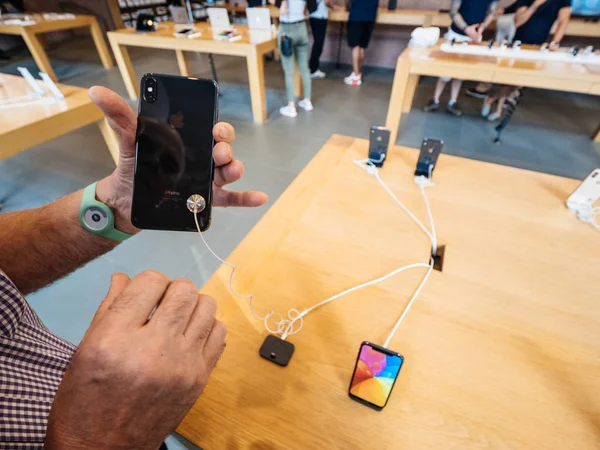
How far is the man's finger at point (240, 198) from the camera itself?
67 centimetres

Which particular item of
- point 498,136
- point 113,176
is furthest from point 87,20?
point 498,136

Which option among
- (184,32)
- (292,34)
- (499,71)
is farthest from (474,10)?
(184,32)

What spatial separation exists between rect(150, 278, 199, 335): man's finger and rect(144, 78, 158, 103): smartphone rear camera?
35 centimetres

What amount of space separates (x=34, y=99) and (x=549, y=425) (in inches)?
83.5

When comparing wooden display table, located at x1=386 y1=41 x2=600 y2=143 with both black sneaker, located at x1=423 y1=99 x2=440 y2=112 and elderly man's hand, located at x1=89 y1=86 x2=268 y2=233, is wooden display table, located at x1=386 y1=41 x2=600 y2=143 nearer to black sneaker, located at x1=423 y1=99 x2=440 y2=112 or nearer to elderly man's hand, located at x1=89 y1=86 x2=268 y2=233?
black sneaker, located at x1=423 y1=99 x2=440 y2=112

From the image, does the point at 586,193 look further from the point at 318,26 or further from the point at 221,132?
the point at 318,26

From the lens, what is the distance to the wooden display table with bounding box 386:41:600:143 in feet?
4.90

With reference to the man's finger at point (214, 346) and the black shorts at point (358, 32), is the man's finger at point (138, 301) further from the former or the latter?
the black shorts at point (358, 32)

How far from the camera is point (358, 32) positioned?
9.94 feet

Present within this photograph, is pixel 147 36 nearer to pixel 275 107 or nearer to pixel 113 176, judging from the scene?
pixel 275 107

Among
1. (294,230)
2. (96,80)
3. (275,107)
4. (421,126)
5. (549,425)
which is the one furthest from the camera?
(96,80)

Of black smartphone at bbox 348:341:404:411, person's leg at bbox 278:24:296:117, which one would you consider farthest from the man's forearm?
person's leg at bbox 278:24:296:117

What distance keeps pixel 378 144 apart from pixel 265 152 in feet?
4.12

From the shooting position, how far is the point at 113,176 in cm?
62
